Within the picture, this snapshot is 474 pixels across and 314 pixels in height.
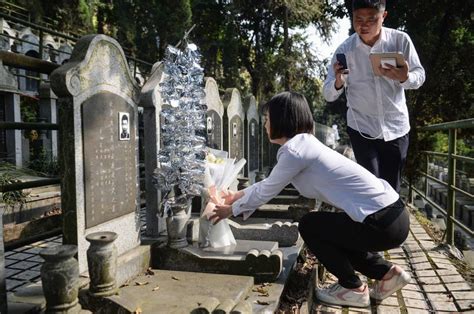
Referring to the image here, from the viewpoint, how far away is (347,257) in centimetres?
277

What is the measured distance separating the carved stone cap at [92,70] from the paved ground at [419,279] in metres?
2.04

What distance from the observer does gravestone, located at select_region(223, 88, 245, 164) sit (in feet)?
23.4

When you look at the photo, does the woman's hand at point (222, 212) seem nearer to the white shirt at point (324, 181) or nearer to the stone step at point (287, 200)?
the white shirt at point (324, 181)

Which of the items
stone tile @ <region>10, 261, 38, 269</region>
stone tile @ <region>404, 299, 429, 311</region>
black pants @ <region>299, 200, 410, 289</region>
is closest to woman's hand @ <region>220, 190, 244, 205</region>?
black pants @ <region>299, 200, 410, 289</region>

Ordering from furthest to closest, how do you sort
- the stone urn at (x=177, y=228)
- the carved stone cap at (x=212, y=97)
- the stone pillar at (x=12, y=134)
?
the stone pillar at (x=12, y=134) < the carved stone cap at (x=212, y=97) < the stone urn at (x=177, y=228)

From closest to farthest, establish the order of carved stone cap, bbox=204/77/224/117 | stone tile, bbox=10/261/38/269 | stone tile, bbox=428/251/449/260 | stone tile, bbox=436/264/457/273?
stone tile, bbox=436/264/457/273 → stone tile, bbox=428/251/449/260 → stone tile, bbox=10/261/38/269 → carved stone cap, bbox=204/77/224/117

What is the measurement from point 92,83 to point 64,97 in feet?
0.90

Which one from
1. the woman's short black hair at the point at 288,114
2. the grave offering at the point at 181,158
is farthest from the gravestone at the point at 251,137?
the woman's short black hair at the point at 288,114

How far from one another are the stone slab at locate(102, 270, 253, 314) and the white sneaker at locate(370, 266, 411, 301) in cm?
89

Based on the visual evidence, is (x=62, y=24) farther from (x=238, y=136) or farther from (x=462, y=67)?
(x=462, y=67)

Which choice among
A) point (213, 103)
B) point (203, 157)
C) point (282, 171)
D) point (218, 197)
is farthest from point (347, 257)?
point (213, 103)

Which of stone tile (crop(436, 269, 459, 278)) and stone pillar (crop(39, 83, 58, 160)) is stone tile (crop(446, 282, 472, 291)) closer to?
stone tile (crop(436, 269, 459, 278))

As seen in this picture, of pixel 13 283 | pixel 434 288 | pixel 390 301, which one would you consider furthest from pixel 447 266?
pixel 13 283

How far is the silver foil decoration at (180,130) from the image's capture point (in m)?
3.78
